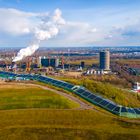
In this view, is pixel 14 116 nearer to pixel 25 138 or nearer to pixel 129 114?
pixel 25 138

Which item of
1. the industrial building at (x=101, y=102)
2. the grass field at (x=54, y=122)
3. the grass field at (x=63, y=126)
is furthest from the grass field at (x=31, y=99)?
the industrial building at (x=101, y=102)

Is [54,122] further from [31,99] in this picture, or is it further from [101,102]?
[31,99]

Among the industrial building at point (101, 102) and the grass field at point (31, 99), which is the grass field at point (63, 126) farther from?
the grass field at point (31, 99)

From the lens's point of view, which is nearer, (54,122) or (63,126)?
(63,126)

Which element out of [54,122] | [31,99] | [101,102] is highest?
[31,99]

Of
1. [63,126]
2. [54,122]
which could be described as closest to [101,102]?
[54,122]
